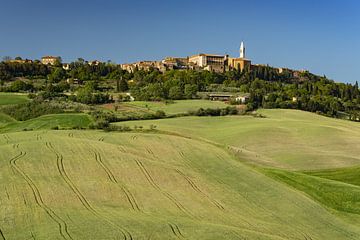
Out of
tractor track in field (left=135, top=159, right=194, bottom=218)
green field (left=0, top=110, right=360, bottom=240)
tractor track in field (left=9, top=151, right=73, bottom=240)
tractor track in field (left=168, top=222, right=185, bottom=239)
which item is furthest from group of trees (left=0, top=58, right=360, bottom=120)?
tractor track in field (left=168, top=222, right=185, bottom=239)

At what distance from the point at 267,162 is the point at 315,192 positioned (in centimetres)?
1446

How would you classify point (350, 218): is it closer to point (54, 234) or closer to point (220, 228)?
point (220, 228)

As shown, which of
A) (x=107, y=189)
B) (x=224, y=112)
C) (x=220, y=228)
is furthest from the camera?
(x=224, y=112)

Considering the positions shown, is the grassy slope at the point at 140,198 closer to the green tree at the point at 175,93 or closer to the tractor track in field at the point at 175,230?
the tractor track in field at the point at 175,230

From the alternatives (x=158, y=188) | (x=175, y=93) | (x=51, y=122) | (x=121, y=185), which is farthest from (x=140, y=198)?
(x=175, y=93)

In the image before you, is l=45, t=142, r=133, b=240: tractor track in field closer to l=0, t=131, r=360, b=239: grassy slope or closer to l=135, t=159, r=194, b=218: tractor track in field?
l=0, t=131, r=360, b=239: grassy slope

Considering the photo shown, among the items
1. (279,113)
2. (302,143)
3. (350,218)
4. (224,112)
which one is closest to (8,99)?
(224,112)

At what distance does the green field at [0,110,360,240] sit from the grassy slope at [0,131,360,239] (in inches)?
2.7

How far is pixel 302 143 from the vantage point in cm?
6869

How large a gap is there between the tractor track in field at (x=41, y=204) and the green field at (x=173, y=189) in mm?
55

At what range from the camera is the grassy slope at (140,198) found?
2558 centimetres

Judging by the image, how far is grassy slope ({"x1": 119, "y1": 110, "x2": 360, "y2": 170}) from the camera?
5756 cm

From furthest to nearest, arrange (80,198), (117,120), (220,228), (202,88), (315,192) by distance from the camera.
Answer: (202,88), (117,120), (315,192), (80,198), (220,228)

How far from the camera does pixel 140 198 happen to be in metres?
33.5
